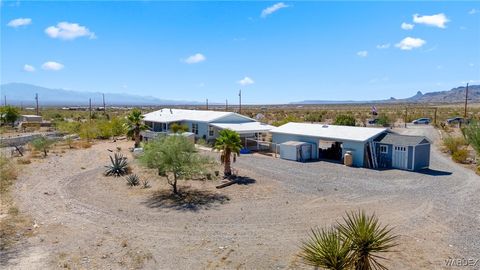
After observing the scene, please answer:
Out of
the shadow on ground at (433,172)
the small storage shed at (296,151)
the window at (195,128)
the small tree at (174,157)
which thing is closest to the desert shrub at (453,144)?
the shadow on ground at (433,172)

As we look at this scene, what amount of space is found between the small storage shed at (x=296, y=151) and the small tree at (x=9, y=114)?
4873cm

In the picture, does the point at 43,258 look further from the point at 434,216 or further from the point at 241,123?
the point at 241,123

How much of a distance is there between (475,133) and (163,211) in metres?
21.1

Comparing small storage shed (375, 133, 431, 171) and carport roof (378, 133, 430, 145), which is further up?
carport roof (378, 133, 430, 145)

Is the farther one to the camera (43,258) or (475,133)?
(475,133)

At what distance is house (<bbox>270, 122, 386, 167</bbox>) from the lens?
30781 mm

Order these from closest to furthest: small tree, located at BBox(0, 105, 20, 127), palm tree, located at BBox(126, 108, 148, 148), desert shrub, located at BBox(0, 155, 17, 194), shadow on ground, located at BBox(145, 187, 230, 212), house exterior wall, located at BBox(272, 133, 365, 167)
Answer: shadow on ground, located at BBox(145, 187, 230, 212)
desert shrub, located at BBox(0, 155, 17, 194)
house exterior wall, located at BBox(272, 133, 365, 167)
palm tree, located at BBox(126, 108, 148, 148)
small tree, located at BBox(0, 105, 20, 127)

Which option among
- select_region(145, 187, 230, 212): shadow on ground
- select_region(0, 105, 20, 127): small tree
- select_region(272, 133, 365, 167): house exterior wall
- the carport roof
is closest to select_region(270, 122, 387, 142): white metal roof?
select_region(272, 133, 365, 167): house exterior wall

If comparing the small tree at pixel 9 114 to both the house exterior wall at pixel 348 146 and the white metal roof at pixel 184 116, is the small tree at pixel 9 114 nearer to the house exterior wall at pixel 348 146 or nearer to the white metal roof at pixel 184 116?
the white metal roof at pixel 184 116

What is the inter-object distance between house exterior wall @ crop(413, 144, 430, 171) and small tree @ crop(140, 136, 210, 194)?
1596 cm

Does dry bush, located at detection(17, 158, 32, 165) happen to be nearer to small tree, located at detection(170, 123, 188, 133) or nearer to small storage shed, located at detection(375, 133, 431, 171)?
small tree, located at detection(170, 123, 188, 133)

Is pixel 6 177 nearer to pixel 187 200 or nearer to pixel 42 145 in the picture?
pixel 187 200

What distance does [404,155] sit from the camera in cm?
2933

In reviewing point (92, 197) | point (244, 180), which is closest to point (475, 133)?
point (244, 180)
